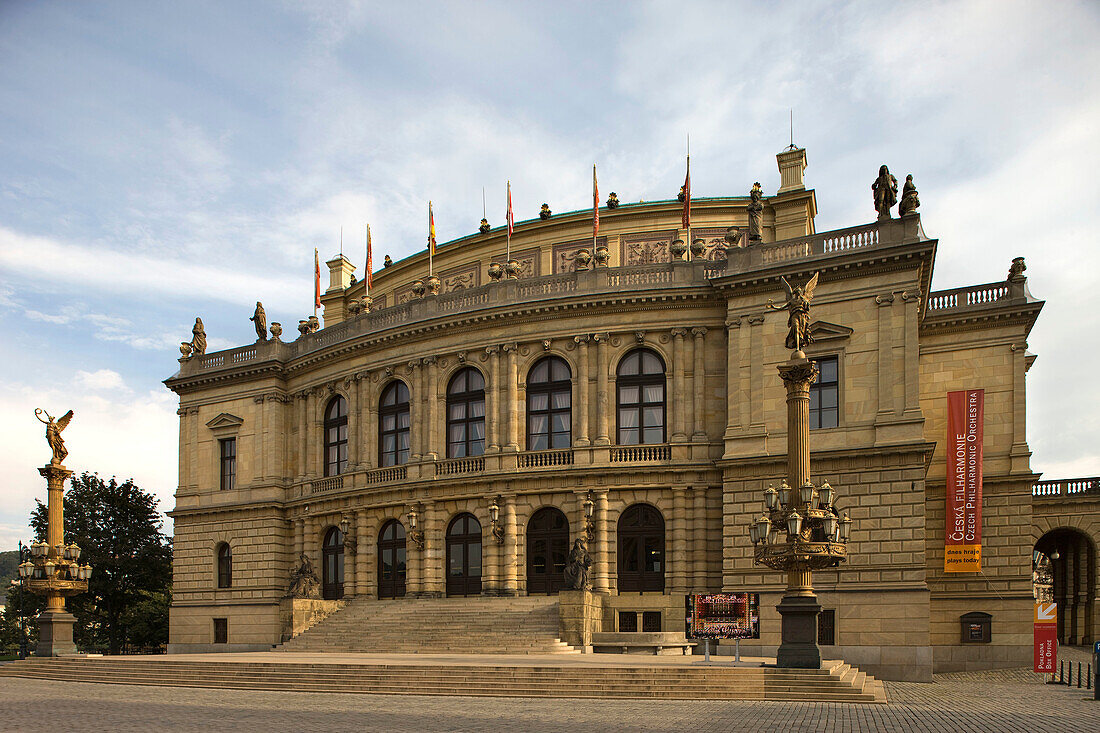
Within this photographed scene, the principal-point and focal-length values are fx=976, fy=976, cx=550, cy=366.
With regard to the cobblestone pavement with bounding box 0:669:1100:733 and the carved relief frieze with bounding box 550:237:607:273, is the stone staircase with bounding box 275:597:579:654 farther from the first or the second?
the carved relief frieze with bounding box 550:237:607:273

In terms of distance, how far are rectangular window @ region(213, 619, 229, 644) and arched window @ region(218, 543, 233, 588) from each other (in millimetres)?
1837

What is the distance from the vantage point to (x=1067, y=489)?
44.8 m

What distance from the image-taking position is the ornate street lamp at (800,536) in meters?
24.5

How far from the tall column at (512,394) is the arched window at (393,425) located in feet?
19.6

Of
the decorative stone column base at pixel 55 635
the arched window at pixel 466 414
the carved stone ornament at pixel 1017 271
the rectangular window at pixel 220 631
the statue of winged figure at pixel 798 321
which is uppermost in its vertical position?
the carved stone ornament at pixel 1017 271

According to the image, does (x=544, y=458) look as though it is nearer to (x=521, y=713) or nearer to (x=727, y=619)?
(x=727, y=619)

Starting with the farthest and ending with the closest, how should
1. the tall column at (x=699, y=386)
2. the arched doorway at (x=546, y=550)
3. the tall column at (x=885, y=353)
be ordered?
the arched doorway at (x=546, y=550) < the tall column at (x=699, y=386) < the tall column at (x=885, y=353)

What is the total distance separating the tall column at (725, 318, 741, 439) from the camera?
37.7 metres

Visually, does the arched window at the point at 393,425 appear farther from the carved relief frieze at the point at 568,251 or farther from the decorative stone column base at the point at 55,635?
the decorative stone column base at the point at 55,635

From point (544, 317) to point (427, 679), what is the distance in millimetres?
18754

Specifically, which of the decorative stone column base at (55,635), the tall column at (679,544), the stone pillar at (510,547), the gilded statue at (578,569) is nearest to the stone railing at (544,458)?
the stone pillar at (510,547)

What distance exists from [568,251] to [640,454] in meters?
14.1

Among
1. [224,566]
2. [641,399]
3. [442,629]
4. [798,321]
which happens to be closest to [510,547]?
[442,629]

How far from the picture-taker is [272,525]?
1929 inches
